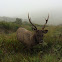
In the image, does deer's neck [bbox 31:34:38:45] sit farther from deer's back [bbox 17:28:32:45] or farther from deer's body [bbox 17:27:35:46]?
deer's back [bbox 17:28:32:45]

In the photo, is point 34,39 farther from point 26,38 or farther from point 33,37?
point 26,38

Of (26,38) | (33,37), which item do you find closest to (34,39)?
(33,37)

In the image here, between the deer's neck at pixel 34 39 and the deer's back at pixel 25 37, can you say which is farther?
the deer's back at pixel 25 37

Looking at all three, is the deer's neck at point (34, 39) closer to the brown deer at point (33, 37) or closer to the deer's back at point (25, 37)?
the brown deer at point (33, 37)

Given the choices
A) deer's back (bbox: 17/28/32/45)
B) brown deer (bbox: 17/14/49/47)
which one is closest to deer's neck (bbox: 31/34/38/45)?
brown deer (bbox: 17/14/49/47)

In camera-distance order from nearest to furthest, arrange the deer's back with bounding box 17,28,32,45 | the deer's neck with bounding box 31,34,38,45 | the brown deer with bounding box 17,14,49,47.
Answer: the brown deer with bounding box 17,14,49,47 < the deer's neck with bounding box 31,34,38,45 < the deer's back with bounding box 17,28,32,45

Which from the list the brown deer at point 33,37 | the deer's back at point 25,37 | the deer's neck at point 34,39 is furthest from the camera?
the deer's back at point 25,37

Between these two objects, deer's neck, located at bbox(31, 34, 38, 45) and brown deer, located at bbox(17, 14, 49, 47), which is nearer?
brown deer, located at bbox(17, 14, 49, 47)

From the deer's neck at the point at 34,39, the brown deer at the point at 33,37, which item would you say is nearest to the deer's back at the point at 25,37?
the brown deer at the point at 33,37

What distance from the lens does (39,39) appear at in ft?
25.0

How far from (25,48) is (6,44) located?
3.22ft

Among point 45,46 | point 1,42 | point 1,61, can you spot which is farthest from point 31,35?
point 1,61

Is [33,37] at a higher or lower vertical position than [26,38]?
higher

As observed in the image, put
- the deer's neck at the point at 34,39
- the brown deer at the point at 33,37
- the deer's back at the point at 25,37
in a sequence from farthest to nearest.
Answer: the deer's back at the point at 25,37, the deer's neck at the point at 34,39, the brown deer at the point at 33,37
